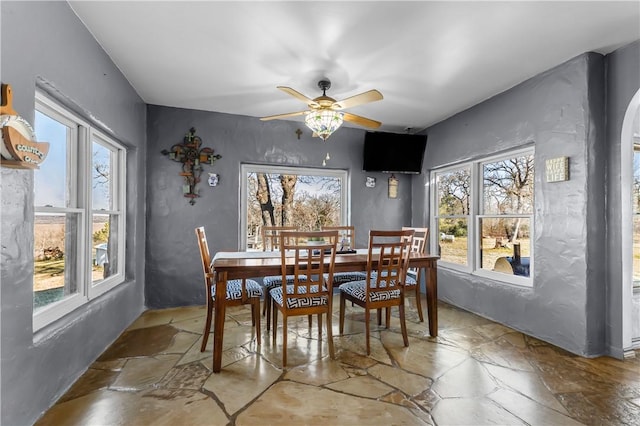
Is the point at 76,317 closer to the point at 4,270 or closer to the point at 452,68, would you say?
the point at 4,270

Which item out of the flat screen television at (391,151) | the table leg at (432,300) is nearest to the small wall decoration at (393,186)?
the flat screen television at (391,151)

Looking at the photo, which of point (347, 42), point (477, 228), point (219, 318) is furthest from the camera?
point (477, 228)

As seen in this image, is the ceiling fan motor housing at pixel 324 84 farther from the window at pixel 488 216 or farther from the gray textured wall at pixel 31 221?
the window at pixel 488 216

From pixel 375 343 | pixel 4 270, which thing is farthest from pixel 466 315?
pixel 4 270

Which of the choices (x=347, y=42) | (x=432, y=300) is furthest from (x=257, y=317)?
(x=347, y=42)

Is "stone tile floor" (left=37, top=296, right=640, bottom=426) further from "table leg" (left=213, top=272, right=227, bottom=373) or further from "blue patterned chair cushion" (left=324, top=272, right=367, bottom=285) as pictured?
"blue patterned chair cushion" (left=324, top=272, right=367, bottom=285)

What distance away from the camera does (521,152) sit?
3.13 m

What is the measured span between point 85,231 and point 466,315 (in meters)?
3.83

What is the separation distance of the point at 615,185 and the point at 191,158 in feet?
13.8

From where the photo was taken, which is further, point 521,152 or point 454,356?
point 521,152

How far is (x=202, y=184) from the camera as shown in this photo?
3812mm

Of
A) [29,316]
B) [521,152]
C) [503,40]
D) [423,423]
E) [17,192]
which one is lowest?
[423,423]

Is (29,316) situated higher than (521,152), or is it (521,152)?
(521,152)

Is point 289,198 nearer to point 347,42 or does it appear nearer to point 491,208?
point 347,42
